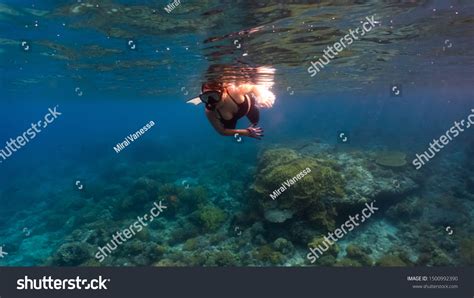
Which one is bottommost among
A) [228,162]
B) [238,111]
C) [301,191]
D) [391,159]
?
[228,162]

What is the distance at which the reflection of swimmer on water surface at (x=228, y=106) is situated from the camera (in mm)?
6133

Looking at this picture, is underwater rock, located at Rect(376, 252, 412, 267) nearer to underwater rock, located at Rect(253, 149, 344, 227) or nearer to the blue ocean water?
the blue ocean water

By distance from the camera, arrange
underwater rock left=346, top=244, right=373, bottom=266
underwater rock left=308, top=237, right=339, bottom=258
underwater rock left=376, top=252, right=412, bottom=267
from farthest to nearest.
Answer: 1. underwater rock left=308, top=237, right=339, bottom=258
2. underwater rock left=346, top=244, right=373, bottom=266
3. underwater rock left=376, top=252, right=412, bottom=267

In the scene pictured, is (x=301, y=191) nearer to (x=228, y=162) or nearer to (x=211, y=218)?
(x=211, y=218)

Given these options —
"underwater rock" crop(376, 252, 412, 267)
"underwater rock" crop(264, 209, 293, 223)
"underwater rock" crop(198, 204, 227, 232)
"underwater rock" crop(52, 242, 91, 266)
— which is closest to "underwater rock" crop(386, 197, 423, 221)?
"underwater rock" crop(376, 252, 412, 267)

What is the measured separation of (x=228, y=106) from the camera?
21.0 ft

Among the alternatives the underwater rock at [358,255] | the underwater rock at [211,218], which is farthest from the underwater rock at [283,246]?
the underwater rock at [211,218]

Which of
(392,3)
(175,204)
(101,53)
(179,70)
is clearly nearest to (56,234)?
(175,204)

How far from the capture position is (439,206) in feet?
52.3

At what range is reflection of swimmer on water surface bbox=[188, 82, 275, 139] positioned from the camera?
6.13 metres

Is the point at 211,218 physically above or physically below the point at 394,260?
below

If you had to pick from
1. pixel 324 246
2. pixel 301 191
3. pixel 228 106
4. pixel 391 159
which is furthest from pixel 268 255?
pixel 391 159

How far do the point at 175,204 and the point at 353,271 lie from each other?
10454mm

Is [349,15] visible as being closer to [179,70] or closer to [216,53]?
[216,53]
